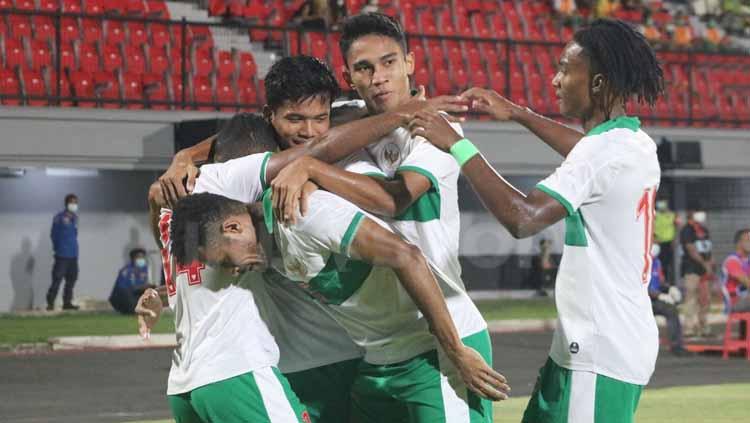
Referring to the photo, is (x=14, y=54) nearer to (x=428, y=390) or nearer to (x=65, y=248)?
(x=65, y=248)

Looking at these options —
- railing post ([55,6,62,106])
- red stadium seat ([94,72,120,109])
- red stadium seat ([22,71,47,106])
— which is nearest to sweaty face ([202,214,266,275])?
railing post ([55,6,62,106])

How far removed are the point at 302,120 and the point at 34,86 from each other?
1729 cm

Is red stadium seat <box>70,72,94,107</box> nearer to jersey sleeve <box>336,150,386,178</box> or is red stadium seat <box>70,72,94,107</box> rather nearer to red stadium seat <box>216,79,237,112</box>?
red stadium seat <box>216,79,237,112</box>

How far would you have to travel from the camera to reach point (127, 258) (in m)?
25.0

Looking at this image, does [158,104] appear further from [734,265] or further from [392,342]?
[392,342]

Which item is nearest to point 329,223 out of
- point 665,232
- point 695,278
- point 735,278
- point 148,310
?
point 148,310

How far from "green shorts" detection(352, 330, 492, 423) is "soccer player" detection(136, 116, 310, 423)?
41 centimetres

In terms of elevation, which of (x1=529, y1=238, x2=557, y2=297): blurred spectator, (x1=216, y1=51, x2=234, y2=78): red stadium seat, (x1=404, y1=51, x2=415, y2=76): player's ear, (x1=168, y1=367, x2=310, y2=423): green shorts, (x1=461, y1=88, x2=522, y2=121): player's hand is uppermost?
(x1=216, y1=51, x2=234, y2=78): red stadium seat

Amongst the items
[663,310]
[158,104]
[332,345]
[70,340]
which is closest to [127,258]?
[158,104]

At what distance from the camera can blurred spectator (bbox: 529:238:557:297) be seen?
28.8 meters

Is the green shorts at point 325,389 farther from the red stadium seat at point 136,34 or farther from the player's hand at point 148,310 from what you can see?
the red stadium seat at point 136,34

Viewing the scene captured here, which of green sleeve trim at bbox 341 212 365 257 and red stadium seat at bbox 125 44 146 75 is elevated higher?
red stadium seat at bbox 125 44 146 75

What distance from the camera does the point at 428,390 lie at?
5.11 m

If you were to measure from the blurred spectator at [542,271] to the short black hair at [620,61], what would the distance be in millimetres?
23810
